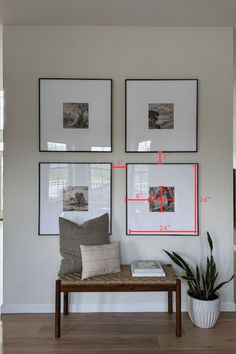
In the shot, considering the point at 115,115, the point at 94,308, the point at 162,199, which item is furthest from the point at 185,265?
the point at 115,115

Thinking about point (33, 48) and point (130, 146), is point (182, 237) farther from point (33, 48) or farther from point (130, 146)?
point (33, 48)

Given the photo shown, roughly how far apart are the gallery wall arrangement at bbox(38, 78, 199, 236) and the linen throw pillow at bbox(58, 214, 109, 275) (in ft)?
0.50

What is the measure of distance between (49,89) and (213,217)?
1.88 meters

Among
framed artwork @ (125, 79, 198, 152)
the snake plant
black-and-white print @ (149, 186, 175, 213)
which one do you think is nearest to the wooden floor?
the snake plant

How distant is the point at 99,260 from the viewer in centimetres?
243

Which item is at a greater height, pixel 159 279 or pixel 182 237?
pixel 182 237

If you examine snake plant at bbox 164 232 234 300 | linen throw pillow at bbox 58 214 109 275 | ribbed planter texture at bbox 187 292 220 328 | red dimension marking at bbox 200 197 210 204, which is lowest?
ribbed planter texture at bbox 187 292 220 328

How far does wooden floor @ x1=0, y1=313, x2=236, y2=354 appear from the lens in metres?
2.20

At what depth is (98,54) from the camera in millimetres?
2738

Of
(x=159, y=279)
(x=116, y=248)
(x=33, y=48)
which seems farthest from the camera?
(x=33, y=48)

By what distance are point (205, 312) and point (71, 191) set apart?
4.93 feet

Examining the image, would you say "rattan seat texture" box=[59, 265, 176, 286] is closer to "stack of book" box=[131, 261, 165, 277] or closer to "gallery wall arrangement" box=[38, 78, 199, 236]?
"stack of book" box=[131, 261, 165, 277]

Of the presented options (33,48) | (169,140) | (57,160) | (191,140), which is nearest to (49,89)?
(33,48)

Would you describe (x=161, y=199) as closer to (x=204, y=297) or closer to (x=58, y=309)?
(x=204, y=297)
